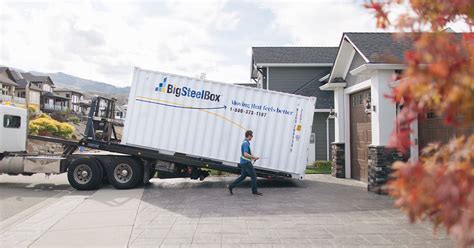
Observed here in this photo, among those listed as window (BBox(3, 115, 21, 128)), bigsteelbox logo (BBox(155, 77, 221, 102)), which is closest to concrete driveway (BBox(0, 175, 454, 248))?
bigsteelbox logo (BBox(155, 77, 221, 102))

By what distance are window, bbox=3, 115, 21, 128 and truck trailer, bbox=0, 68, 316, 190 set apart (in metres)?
1.67

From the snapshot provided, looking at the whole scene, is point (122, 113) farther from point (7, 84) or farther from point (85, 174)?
point (7, 84)

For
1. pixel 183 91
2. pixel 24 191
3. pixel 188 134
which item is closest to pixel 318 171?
pixel 188 134

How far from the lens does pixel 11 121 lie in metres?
13.6

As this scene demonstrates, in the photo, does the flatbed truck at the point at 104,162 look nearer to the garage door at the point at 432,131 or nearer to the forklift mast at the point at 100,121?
the forklift mast at the point at 100,121

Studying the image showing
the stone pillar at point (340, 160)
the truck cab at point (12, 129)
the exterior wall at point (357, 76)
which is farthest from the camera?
the stone pillar at point (340, 160)

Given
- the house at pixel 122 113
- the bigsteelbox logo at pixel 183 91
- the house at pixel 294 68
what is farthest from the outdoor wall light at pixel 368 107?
the house at pixel 294 68

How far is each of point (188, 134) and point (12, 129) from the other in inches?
245

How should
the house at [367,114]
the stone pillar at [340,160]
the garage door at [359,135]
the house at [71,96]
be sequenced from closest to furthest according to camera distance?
the house at [367,114]
the garage door at [359,135]
the stone pillar at [340,160]
the house at [71,96]

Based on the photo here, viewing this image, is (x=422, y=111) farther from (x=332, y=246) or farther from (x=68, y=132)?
(x=68, y=132)

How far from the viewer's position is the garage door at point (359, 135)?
1307 cm

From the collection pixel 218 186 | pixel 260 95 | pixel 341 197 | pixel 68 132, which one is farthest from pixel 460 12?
pixel 68 132

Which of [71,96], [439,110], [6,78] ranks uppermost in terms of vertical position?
[71,96]

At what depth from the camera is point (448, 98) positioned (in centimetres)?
185
